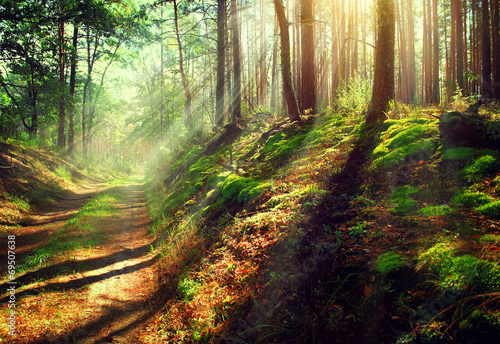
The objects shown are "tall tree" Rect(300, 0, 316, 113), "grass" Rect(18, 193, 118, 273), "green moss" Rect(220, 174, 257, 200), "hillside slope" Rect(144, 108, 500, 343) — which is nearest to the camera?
"hillside slope" Rect(144, 108, 500, 343)

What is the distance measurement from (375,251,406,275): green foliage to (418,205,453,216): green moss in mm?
782

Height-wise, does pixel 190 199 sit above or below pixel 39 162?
below

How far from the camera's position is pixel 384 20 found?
575cm

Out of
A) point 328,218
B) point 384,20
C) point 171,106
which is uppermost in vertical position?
point 171,106

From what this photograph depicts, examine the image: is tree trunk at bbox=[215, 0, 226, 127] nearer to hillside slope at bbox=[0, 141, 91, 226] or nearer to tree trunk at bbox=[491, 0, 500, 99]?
hillside slope at bbox=[0, 141, 91, 226]

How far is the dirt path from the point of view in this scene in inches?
122

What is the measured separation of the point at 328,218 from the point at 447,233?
139 centimetres

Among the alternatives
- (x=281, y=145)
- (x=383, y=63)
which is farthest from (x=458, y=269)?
(x=281, y=145)

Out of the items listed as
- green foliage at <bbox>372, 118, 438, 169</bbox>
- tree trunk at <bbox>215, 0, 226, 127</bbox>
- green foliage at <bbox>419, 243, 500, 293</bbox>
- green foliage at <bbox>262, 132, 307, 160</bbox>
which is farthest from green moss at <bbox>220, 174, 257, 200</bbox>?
tree trunk at <bbox>215, 0, 226, 127</bbox>

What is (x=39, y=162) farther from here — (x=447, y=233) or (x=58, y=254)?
(x=447, y=233)

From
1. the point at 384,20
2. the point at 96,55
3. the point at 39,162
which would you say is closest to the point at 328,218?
the point at 384,20

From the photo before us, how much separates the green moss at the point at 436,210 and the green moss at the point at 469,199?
143 mm

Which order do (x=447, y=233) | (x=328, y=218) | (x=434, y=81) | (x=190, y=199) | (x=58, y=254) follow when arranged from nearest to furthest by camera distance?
(x=447, y=233) < (x=328, y=218) < (x=58, y=254) < (x=190, y=199) < (x=434, y=81)

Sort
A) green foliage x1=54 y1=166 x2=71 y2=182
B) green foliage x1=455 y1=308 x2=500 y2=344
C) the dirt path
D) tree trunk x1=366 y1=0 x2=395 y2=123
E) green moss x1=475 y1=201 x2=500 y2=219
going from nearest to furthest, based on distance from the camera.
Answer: green foliage x1=455 y1=308 x2=500 y2=344 → green moss x1=475 y1=201 x2=500 y2=219 → the dirt path → tree trunk x1=366 y1=0 x2=395 y2=123 → green foliage x1=54 y1=166 x2=71 y2=182
